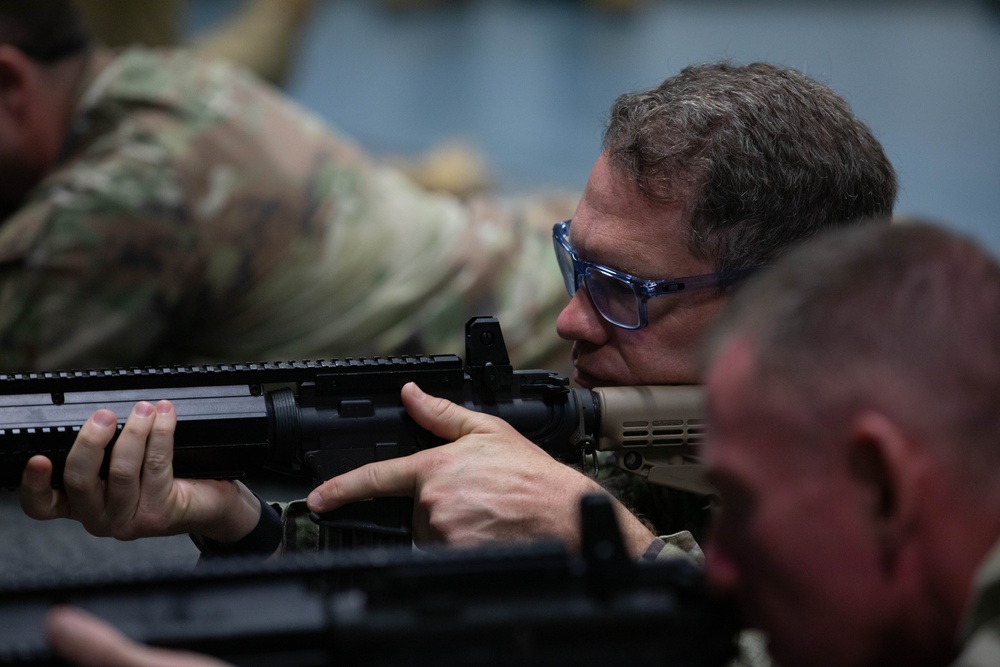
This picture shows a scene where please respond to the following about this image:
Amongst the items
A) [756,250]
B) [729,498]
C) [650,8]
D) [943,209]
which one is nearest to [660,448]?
[756,250]

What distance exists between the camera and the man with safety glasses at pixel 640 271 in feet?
5.22

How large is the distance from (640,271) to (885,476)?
88 centimetres

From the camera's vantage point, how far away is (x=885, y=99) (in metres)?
5.01

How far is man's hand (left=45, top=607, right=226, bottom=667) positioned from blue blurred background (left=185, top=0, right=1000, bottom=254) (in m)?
4.06

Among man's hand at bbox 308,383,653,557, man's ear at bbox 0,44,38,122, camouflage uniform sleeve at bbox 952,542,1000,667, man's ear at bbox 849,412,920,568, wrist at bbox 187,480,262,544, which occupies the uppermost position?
man's ear at bbox 0,44,38,122

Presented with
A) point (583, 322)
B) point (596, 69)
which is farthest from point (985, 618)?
point (596, 69)

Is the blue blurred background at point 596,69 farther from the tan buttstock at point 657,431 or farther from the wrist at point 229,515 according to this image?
the wrist at point 229,515

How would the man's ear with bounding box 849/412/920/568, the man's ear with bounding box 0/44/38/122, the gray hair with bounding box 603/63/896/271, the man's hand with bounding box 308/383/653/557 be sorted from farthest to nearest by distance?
the man's ear with bounding box 0/44/38/122 → the gray hair with bounding box 603/63/896/271 → the man's hand with bounding box 308/383/653/557 → the man's ear with bounding box 849/412/920/568

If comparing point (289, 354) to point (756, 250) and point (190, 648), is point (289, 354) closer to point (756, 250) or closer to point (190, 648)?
point (756, 250)

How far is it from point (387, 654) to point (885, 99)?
4.60 meters

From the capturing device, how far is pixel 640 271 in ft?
5.76

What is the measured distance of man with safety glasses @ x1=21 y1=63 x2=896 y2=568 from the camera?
159cm

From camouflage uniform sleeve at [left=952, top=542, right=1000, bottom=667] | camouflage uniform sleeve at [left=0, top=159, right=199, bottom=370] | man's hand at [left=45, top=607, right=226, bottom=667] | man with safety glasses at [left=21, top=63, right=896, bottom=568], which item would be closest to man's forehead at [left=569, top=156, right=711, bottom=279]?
man with safety glasses at [left=21, top=63, right=896, bottom=568]

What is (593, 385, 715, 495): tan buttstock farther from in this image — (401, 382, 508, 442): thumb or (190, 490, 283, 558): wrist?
(190, 490, 283, 558): wrist
